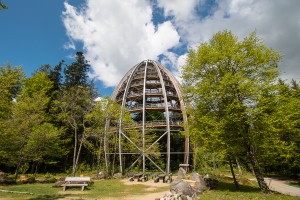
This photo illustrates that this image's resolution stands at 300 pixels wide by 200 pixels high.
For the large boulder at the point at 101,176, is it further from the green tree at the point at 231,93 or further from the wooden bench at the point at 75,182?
the green tree at the point at 231,93

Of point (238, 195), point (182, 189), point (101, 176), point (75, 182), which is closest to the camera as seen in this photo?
point (182, 189)

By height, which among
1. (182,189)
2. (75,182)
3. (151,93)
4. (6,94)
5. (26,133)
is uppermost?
(151,93)

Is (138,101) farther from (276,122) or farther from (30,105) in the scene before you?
(276,122)

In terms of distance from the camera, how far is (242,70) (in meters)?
12.1

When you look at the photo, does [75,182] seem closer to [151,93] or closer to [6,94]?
[6,94]

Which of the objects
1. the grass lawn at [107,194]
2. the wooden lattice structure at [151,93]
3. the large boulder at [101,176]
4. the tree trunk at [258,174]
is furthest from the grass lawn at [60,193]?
the wooden lattice structure at [151,93]

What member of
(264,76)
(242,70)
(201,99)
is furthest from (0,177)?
(264,76)

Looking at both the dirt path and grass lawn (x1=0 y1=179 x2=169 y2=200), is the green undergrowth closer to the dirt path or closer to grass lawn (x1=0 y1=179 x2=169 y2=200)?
the dirt path

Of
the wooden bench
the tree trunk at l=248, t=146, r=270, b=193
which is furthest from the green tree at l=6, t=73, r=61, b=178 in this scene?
the tree trunk at l=248, t=146, r=270, b=193

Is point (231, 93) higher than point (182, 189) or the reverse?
higher

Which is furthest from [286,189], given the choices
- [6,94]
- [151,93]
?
[6,94]

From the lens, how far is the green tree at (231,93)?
1102 centimetres

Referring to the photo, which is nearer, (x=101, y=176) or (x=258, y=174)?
(x=258, y=174)

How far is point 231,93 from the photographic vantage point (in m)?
11.7
